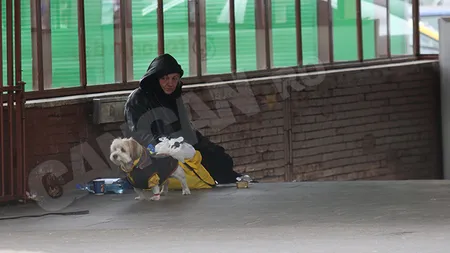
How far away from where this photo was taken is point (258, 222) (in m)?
9.44

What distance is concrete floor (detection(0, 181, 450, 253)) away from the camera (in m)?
8.23

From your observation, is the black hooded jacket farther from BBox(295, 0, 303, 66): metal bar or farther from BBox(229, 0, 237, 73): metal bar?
BBox(295, 0, 303, 66): metal bar

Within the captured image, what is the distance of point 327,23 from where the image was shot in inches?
647

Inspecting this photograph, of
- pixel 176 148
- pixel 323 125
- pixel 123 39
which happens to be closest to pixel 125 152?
pixel 176 148

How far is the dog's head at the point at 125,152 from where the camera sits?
34.1 ft

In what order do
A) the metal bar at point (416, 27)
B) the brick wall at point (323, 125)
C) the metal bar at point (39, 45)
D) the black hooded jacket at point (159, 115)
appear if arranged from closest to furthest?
1. the black hooded jacket at point (159, 115)
2. the metal bar at point (39, 45)
3. the brick wall at point (323, 125)
4. the metal bar at point (416, 27)

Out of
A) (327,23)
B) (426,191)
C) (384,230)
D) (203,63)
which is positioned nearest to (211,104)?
(203,63)

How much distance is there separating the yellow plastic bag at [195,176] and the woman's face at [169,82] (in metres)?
0.65

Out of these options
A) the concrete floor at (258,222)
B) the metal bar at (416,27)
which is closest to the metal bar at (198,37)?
the concrete floor at (258,222)

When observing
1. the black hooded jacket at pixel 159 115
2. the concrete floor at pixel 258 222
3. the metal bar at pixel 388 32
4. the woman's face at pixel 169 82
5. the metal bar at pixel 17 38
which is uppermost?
the metal bar at pixel 388 32

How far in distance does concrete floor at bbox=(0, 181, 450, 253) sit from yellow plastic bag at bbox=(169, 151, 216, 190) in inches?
6.2

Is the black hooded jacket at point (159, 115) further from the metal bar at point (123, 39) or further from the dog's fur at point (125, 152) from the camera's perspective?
the metal bar at point (123, 39)

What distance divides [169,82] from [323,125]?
5.25 meters

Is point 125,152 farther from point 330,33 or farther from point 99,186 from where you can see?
point 330,33
